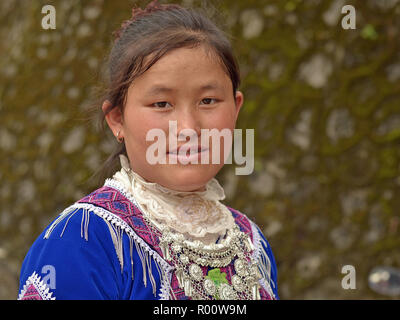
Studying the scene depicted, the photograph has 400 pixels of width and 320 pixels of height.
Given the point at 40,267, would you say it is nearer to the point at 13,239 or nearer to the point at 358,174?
the point at 358,174

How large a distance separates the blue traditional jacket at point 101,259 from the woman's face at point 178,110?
0.14 metres

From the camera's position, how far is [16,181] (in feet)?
12.8

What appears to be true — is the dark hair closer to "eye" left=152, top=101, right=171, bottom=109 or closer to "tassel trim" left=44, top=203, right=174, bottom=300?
"eye" left=152, top=101, right=171, bottom=109

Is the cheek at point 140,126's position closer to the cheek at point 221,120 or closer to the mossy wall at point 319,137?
the cheek at point 221,120

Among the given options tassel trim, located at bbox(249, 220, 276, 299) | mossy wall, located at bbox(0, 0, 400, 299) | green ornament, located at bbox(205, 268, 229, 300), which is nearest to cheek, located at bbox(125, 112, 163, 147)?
green ornament, located at bbox(205, 268, 229, 300)

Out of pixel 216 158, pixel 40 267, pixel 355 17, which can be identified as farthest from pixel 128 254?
pixel 355 17

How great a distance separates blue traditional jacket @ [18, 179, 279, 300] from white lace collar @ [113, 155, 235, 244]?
0.04 metres

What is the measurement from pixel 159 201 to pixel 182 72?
36cm

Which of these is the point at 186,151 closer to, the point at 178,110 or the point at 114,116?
the point at 178,110

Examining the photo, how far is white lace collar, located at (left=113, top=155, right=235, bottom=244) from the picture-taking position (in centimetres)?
163

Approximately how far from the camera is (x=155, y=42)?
5.21ft

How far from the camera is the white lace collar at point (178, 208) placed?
5.34 ft

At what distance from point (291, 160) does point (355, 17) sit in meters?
0.85

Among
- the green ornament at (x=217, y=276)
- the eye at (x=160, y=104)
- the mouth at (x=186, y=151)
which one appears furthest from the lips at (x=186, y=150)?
the green ornament at (x=217, y=276)
